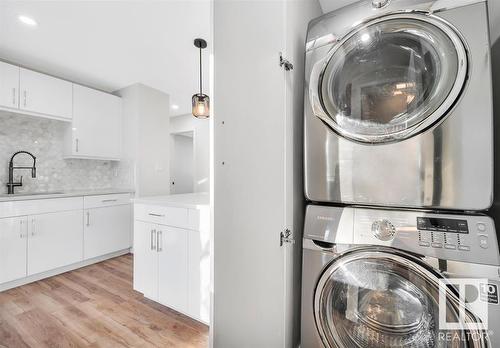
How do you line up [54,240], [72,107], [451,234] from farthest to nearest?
1. [72,107]
2. [54,240]
3. [451,234]

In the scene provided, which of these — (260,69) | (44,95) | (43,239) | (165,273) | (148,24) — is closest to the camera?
(260,69)

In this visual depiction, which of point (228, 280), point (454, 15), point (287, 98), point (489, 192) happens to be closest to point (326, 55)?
point (287, 98)

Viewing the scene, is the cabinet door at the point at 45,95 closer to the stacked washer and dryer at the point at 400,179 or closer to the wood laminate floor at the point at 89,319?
the wood laminate floor at the point at 89,319

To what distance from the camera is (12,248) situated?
2162mm

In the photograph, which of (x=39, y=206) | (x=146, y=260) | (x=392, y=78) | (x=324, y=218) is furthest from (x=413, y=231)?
(x=39, y=206)

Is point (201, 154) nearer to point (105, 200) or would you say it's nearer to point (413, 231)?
point (105, 200)

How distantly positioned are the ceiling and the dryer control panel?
1.90m

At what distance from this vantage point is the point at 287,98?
0.96 m

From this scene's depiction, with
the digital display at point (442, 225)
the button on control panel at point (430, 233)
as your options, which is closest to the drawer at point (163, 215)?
the button on control panel at point (430, 233)

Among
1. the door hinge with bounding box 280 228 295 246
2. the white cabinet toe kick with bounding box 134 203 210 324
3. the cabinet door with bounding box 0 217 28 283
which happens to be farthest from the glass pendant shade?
the cabinet door with bounding box 0 217 28 283

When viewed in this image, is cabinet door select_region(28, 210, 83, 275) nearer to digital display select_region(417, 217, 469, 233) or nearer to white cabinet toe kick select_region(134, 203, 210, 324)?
white cabinet toe kick select_region(134, 203, 210, 324)

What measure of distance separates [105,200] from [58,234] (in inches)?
24.1

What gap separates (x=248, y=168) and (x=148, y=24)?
188 centimetres

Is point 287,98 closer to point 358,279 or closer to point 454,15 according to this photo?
point 454,15
